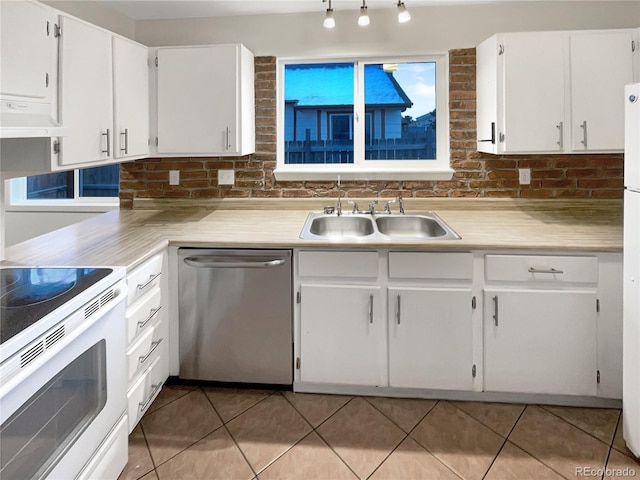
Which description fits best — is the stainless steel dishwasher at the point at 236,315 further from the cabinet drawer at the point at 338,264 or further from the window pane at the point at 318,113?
the window pane at the point at 318,113

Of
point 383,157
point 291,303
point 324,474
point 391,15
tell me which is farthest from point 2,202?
point 391,15

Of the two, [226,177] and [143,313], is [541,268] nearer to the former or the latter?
[143,313]

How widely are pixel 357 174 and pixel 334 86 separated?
0.62m

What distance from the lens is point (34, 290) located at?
1.53 metres

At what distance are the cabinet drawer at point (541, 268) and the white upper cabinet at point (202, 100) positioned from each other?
158 centimetres

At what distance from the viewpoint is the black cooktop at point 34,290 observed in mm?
1273

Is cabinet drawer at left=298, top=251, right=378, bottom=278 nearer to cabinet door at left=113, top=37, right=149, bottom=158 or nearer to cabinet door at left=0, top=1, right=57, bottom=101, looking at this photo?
cabinet door at left=113, top=37, right=149, bottom=158

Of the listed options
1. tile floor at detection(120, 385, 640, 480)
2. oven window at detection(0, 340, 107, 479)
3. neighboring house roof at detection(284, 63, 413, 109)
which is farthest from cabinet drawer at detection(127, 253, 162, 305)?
neighboring house roof at detection(284, 63, 413, 109)

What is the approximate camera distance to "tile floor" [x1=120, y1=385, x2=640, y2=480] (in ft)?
6.05

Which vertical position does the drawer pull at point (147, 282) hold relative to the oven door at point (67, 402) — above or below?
above

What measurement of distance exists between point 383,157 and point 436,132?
1.24 ft

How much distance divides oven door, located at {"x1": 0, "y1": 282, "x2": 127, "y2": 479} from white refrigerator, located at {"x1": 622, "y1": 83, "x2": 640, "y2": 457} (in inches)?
77.5

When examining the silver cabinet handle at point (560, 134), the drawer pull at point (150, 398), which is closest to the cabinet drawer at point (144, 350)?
the drawer pull at point (150, 398)

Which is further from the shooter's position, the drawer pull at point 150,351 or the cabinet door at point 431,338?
the cabinet door at point 431,338
